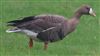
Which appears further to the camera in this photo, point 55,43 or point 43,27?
point 55,43

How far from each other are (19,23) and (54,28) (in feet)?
3.13

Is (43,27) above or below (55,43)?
above

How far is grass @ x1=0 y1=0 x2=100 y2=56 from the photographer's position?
476 inches

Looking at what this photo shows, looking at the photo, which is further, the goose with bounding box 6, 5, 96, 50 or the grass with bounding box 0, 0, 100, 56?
the grass with bounding box 0, 0, 100, 56

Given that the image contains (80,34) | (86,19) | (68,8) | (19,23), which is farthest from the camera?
(68,8)

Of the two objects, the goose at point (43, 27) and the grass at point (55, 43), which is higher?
the goose at point (43, 27)

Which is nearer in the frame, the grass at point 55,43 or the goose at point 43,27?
the goose at point 43,27

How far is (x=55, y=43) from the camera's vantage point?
13.6m

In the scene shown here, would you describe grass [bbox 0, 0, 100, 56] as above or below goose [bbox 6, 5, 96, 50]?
below

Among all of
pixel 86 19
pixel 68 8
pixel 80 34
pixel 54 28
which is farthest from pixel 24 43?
pixel 68 8

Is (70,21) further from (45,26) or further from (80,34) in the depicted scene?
(80,34)

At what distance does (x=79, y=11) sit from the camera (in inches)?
502

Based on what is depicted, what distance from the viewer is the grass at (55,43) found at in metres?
12.1

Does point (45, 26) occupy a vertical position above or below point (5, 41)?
above
